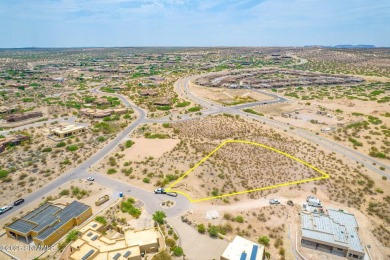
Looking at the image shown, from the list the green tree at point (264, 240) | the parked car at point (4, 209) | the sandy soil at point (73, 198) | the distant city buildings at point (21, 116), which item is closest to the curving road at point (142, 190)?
the parked car at point (4, 209)

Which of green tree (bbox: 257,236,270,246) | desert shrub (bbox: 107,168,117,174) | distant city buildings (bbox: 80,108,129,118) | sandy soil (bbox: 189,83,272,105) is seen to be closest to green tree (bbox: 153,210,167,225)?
green tree (bbox: 257,236,270,246)

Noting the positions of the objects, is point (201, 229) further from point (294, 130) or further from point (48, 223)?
point (294, 130)

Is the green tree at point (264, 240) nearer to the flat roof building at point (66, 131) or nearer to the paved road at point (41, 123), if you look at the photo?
the flat roof building at point (66, 131)

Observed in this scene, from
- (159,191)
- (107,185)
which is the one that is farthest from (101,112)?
(159,191)

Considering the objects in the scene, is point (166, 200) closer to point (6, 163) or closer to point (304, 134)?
point (6, 163)

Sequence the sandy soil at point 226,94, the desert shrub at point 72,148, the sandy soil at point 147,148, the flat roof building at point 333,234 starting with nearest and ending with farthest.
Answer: the flat roof building at point 333,234 < the sandy soil at point 147,148 < the desert shrub at point 72,148 < the sandy soil at point 226,94

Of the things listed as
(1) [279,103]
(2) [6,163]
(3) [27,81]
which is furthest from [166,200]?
(3) [27,81]
